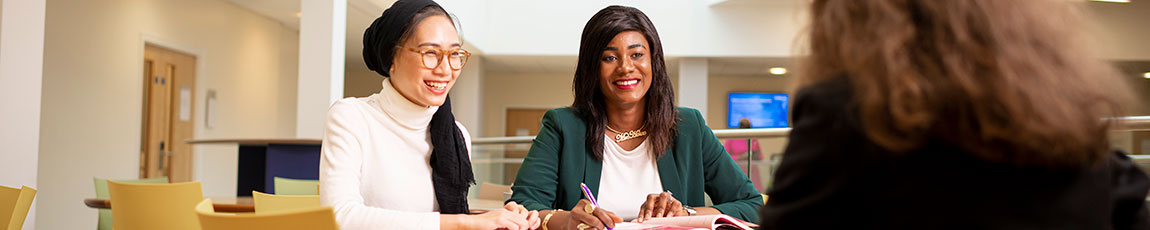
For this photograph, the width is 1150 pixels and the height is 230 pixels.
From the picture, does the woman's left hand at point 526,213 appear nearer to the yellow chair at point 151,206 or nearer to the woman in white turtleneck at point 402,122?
the woman in white turtleneck at point 402,122

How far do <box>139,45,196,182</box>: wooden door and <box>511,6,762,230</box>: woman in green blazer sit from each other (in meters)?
6.29

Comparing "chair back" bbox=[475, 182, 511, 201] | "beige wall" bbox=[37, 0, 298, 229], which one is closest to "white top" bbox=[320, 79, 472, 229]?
Result: "chair back" bbox=[475, 182, 511, 201]

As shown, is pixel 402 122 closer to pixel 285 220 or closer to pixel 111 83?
pixel 285 220

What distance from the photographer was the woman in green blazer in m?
1.90

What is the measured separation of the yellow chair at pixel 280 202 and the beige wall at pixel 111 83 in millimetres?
5178

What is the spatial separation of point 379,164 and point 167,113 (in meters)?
6.96

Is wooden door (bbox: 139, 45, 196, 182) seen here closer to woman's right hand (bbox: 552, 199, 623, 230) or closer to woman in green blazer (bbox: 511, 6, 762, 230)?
woman in green blazer (bbox: 511, 6, 762, 230)

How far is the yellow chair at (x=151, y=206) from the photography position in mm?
2535

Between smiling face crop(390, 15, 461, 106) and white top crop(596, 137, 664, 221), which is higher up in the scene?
smiling face crop(390, 15, 461, 106)

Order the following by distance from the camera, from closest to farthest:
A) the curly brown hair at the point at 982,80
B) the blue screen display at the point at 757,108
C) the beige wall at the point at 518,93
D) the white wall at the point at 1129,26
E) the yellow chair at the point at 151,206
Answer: the curly brown hair at the point at 982,80
the yellow chair at the point at 151,206
the white wall at the point at 1129,26
the blue screen display at the point at 757,108
the beige wall at the point at 518,93

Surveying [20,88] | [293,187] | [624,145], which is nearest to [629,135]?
[624,145]

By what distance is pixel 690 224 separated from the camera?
1469mm

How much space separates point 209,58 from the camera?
8180 mm

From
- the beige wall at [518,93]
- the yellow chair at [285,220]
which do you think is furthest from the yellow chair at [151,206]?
the beige wall at [518,93]
